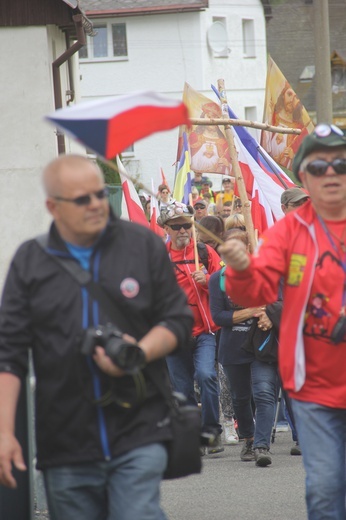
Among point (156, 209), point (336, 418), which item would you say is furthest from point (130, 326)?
point (156, 209)

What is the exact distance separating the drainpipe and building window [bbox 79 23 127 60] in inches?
1135

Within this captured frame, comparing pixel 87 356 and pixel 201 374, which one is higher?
pixel 87 356

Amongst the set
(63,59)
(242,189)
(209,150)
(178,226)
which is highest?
(63,59)

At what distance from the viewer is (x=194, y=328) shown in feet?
32.7

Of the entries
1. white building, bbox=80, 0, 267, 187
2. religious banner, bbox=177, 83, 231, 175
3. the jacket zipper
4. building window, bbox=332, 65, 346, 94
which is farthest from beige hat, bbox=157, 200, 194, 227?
building window, bbox=332, 65, 346, 94

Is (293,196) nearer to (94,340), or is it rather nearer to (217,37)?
(94,340)

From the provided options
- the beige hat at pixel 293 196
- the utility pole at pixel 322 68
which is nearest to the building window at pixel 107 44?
the utility pole at pixel 322 68

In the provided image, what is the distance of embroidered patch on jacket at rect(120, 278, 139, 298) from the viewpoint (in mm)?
4344

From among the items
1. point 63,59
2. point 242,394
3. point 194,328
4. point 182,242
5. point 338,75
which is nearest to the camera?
point 242,394

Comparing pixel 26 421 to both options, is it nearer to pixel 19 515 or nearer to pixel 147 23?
pixel 19 515

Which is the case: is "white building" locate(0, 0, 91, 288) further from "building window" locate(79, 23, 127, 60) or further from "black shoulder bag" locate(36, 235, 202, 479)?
"building window" locate(79, 23, 127, 60)

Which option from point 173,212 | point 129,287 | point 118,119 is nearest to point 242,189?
point 173,212

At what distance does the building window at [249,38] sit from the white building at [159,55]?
3.17 feet

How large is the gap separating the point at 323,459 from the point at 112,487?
109cm
